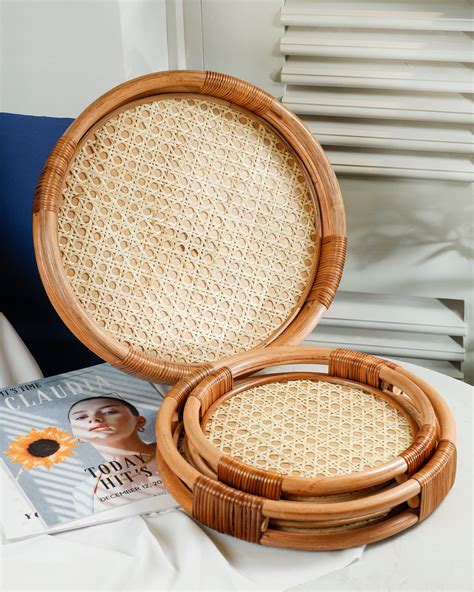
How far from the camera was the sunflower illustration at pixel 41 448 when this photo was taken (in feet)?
2.19

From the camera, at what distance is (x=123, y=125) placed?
77 centimetres

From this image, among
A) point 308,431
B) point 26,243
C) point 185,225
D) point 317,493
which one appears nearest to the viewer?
point 317,493

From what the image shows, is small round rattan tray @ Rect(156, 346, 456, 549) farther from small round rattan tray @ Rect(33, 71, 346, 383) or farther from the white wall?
the white wall

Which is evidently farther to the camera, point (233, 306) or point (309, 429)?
point (233, 306)

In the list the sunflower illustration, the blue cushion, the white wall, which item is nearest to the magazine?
the sunflower illustration

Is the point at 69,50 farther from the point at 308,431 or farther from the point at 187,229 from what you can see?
the point at 308,431

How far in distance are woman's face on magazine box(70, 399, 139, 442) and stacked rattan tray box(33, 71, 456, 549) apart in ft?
0.18

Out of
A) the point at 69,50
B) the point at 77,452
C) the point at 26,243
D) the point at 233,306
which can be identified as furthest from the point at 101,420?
the point at 69,50

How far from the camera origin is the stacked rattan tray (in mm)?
549

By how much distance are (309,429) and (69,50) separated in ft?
2.36

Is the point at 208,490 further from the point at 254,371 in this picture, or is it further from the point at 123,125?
the point at 123,125

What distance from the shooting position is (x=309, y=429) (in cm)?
65

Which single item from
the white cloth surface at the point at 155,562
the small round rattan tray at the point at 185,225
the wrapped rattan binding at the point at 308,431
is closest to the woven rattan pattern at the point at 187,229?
the small round rattan tray at the point at 185,225

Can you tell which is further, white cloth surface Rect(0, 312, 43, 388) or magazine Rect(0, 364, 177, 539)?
white cloth surface Rect(0, 312, 43, 388)
